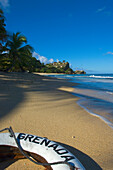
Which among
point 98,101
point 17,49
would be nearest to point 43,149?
point 98,101

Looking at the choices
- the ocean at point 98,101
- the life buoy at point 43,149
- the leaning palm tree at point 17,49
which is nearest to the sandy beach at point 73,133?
the life buoy at point 43,149

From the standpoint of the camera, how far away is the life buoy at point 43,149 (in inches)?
32.6

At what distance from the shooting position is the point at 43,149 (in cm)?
96

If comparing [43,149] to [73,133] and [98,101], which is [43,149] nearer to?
[73,133]

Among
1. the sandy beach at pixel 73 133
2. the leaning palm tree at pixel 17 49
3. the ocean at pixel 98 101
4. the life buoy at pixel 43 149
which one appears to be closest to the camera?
the life buoy at pixel 43 149

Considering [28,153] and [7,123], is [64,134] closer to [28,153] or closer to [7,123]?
[28,153]

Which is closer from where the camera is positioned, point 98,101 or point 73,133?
point 73,133

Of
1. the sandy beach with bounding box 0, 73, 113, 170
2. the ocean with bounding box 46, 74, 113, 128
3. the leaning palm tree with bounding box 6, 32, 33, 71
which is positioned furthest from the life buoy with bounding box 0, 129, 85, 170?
the leaning palm tree with bounding box 6, 32, 33, 71

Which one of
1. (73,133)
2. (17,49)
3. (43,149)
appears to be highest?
(17,49)

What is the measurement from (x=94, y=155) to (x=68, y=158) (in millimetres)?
427

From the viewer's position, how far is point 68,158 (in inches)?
34.0

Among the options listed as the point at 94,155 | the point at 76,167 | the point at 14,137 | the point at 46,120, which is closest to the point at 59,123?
the point at 46,120

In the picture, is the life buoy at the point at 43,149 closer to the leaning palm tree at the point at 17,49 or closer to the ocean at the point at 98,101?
the ocean at the point at 98,101

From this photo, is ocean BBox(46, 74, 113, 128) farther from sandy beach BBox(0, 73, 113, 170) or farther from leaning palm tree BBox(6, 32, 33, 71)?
leaning palm tree BBox(6, 32, 33, 71)
